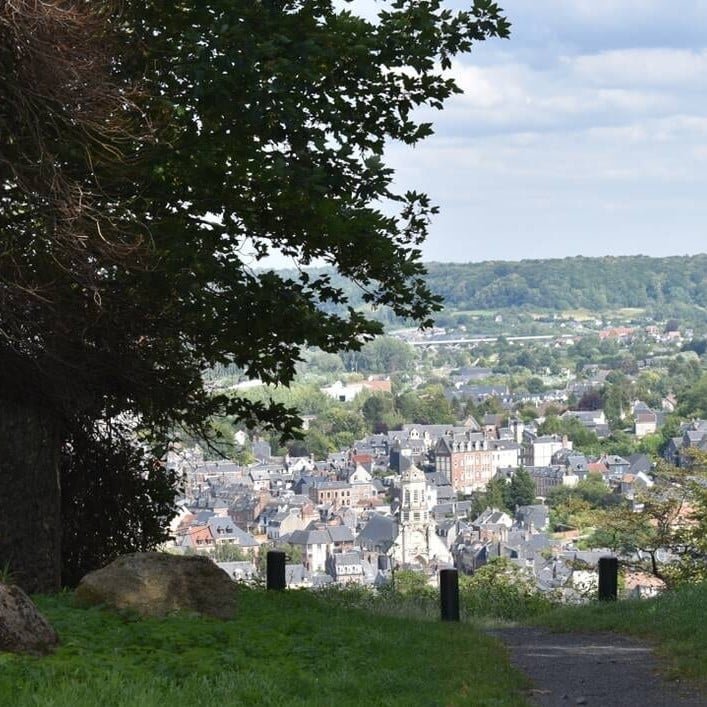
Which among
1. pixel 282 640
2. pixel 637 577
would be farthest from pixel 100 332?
pixel 637 577

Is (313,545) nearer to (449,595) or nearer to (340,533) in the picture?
(340,533)

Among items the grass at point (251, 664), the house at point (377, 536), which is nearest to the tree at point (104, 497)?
the grass at point (251, 664)

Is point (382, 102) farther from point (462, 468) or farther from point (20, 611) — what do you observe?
point (462, 468)

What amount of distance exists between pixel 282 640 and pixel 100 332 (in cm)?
501

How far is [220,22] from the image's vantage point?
11961 millimetres

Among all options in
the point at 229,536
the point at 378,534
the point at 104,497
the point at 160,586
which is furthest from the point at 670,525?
the point at 378,534

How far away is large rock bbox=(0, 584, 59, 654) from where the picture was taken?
773 centimetres

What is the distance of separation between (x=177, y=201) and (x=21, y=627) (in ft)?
19.1

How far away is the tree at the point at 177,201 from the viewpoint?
1177 cm

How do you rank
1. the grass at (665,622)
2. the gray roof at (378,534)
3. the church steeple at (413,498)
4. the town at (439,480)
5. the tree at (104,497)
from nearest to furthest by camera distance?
the grass at (665,622) → the tree at (104,497) → the town at (439,480) → the gray roof at (378,534) → the church steeple at (413,498)

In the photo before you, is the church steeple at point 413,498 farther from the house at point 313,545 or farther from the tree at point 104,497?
the tree at point 104,497

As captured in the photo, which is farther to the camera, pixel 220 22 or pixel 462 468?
pixel 462 468

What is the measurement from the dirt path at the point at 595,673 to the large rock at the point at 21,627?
3117mm

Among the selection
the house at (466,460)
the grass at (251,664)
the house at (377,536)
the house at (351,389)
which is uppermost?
the house at (351,389)
